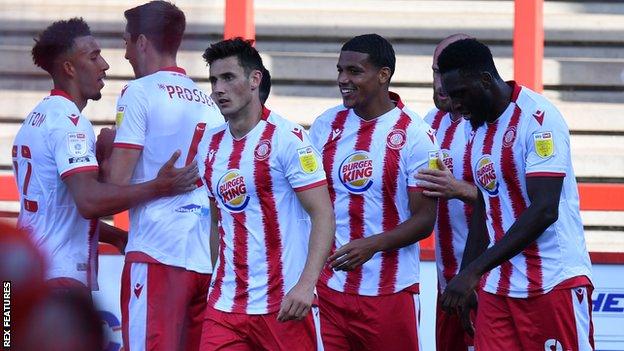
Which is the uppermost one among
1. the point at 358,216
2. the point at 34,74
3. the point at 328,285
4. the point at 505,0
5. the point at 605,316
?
the point at 505,0

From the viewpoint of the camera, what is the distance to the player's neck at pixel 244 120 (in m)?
4.29

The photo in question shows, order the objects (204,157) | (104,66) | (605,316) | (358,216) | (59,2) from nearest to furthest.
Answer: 1. (59,2)
2. (104,66)
3. (204,157)
4. (358,216)
5. (605,316)

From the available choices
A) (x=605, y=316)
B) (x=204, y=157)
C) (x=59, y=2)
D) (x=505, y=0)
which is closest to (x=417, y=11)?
(x=505, y=0)

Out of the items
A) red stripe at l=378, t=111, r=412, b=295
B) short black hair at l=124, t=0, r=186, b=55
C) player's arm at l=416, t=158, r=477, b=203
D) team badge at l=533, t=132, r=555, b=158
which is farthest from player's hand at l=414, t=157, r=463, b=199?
short black hair at l=124, t=0, r=186, b=55

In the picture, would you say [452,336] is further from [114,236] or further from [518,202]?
[114,236]

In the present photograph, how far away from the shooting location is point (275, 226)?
418 cm

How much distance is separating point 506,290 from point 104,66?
1.70 m

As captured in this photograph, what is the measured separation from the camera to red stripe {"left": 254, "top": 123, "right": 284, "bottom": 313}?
13.7ft

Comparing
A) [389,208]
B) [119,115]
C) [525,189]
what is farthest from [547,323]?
[119,115]

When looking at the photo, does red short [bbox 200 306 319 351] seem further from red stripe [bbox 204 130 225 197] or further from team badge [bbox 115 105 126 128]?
team badge [bbox 115 105 126 128]

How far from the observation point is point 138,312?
4605mm

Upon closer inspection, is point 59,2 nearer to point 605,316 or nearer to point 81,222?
point 81,222

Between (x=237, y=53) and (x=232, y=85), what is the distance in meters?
0.15
